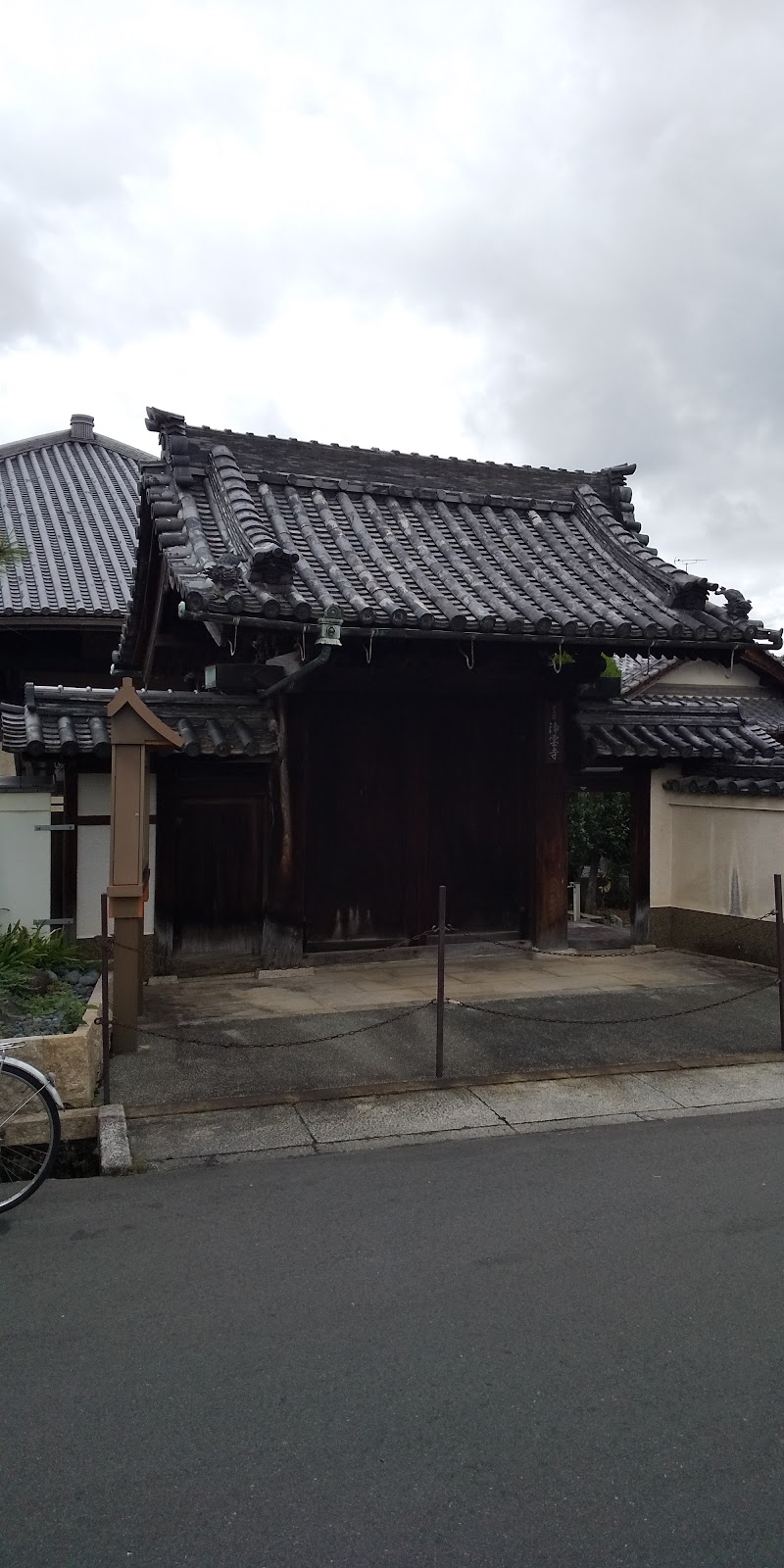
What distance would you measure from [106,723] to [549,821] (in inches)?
192

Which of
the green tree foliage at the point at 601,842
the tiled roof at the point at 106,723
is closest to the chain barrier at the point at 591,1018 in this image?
the tiled roof at the point at 106,723

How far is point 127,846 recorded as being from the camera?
7.44m

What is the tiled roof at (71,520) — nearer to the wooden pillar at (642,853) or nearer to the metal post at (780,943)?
the wooden pillar at (642,853)

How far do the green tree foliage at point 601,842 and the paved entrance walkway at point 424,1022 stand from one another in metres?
6.93

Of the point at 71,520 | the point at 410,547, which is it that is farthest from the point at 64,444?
the point at 410,547

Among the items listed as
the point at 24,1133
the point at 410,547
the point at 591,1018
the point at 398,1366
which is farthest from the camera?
the point at 410,547

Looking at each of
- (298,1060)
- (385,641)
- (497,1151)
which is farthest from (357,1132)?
(385,641)

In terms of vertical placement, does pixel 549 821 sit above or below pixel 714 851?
above

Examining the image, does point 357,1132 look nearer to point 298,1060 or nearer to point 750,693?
point 298,1060

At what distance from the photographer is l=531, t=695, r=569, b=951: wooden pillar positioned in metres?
11.1

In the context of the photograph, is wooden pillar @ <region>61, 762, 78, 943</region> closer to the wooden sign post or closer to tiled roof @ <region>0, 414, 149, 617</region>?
the wooden sign post

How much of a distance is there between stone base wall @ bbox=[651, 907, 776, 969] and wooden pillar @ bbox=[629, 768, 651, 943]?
12 centimetres

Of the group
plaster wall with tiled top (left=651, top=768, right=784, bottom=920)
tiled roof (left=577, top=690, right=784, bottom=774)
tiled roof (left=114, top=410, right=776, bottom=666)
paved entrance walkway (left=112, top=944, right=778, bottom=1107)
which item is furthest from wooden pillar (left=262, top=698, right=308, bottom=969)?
plaster wall with tiled top (left=651, top=768, right=784, bottom=920)

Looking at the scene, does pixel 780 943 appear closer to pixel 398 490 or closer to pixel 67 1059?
pixel 67 1059
